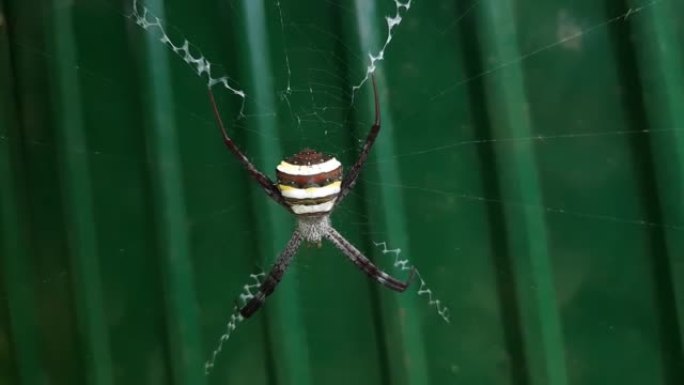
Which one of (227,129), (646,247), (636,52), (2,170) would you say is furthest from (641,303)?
(2,170)

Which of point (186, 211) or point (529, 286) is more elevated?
point (186, 211)

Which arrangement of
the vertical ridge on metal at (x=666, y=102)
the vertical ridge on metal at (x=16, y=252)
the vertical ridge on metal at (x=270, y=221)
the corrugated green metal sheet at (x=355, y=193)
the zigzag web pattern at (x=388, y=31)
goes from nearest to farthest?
the vertical ridge on metal at (x=666, y=102)
the corrugated green metal sheet at (x=355, y=193)
the zigzag web pattern at (x=388, y=31)
the vertical ridge on metal at (x=270, y=221)
the vertical ridge on metal at (x=16, y=252)

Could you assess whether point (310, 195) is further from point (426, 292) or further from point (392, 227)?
point (426, 292)

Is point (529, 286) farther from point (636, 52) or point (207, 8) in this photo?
point (207, 8)

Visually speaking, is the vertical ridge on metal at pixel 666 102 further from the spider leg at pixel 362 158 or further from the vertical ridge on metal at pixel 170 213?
the vertical ridge on metal at pixel 170 213

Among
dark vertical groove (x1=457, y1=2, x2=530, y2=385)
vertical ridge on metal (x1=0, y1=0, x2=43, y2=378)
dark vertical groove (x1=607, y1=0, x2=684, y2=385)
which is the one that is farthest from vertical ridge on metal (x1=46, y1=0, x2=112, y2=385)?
dark vertical groove (x1=607, y1=0, x2=684, y2=385)

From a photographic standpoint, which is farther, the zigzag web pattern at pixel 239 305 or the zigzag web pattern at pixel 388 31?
the zigzag web pattern at pixel 239 305

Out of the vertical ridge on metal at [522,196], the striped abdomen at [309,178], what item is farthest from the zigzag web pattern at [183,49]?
the vertical ridge on metal at [522,196]
